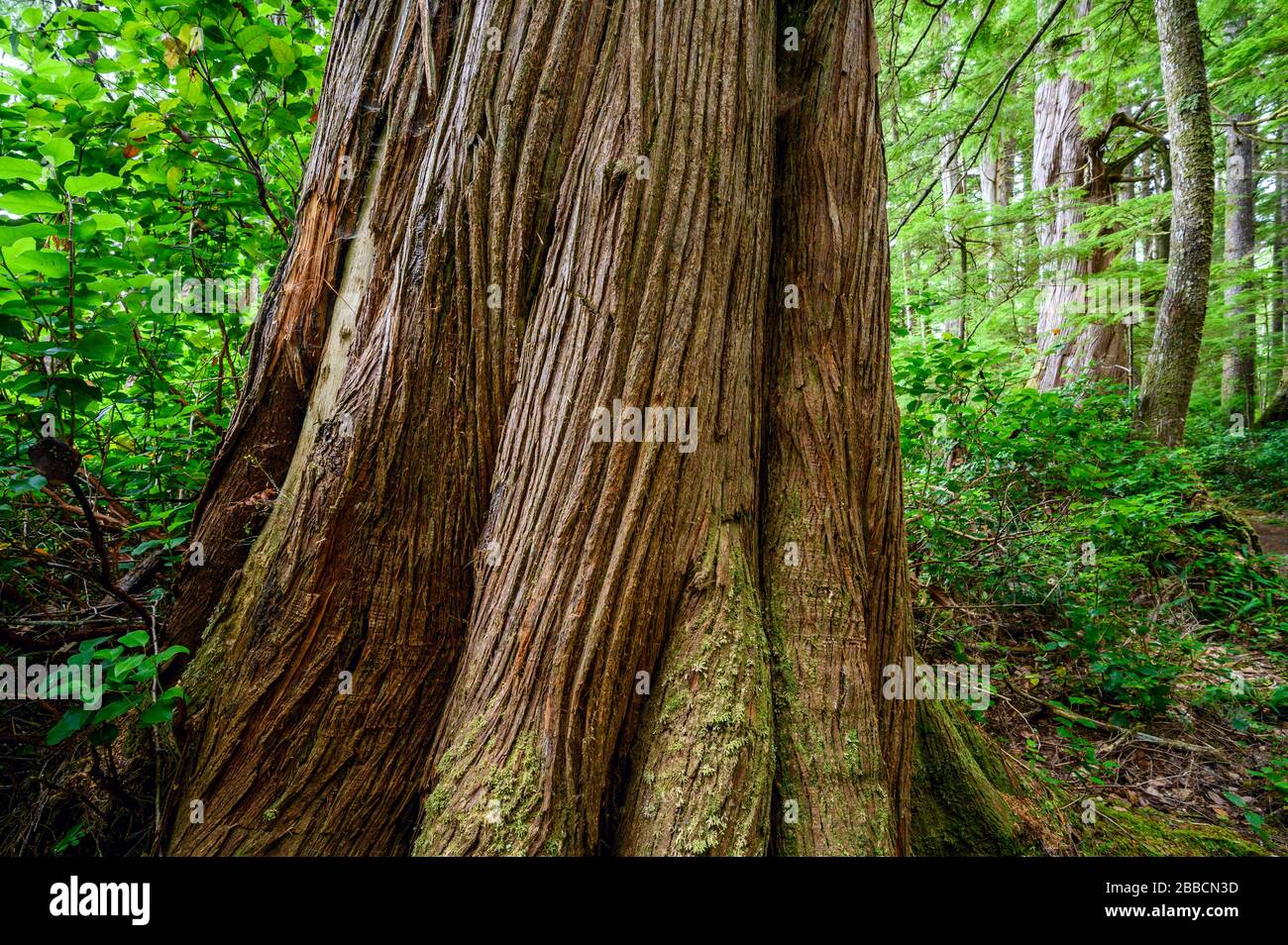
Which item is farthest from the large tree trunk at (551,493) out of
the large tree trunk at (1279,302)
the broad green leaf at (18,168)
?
the large tree trunk at (1279,302)

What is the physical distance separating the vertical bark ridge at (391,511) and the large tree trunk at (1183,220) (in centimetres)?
641

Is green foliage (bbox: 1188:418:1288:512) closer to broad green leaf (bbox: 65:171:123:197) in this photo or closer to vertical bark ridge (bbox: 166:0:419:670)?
vertical bark ridge (bbox: 166:0:419:670)

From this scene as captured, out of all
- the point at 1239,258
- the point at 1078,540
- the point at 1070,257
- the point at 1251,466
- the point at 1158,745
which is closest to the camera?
the point at 1158,745

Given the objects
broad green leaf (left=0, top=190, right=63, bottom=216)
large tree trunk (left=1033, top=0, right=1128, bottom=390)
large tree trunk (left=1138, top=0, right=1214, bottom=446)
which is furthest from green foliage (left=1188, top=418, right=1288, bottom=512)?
broad green leaf (left=0, top=190, right=63, bottom=216)

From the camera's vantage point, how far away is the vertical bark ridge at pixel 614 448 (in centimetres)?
172

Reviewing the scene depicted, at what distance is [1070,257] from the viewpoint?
23.5 ft

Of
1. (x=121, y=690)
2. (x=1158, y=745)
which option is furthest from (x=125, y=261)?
(x=1158, y=745)

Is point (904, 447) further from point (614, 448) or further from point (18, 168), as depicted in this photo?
point (18, 168)

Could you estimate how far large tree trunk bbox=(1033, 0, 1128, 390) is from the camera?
7.25 m

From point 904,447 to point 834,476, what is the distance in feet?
8.89

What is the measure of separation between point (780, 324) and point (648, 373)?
760 mm

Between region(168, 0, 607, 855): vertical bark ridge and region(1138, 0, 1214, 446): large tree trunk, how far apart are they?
6.41 metres

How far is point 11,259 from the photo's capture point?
67.9 inches
